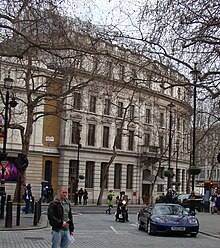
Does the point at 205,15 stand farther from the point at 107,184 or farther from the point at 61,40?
the point at 107,184

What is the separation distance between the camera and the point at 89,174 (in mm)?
63781

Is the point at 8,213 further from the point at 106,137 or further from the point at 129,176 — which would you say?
the point at 129,176

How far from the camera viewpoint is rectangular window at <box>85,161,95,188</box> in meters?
63.3

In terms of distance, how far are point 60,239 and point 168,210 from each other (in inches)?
432

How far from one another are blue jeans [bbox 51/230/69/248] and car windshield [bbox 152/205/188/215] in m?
10.5

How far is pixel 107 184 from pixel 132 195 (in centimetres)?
506

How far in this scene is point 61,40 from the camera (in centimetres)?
2075

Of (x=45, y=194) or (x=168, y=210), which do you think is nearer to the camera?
(x=168, y=210)

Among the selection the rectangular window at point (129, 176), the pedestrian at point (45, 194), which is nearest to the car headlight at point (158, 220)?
the pedestrian at point (45, 194)

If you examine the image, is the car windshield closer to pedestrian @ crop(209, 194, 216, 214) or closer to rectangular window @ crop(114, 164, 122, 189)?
pedestrian @ crop(209, 194, 216, 214)

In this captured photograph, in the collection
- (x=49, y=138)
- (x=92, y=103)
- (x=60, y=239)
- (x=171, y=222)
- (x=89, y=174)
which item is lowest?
(x=171, y=222)

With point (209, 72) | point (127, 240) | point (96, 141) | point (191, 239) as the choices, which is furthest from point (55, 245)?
point (96, 141)

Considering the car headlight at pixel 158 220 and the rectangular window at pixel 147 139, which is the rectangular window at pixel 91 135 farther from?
the car headlight at pixel 158 220

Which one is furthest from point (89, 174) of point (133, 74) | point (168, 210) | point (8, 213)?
point (8, 213)
